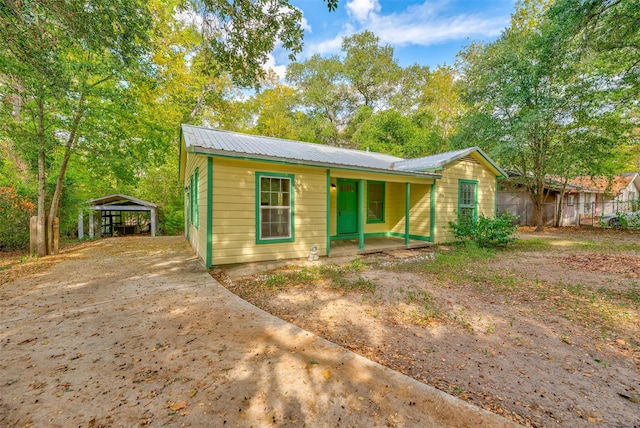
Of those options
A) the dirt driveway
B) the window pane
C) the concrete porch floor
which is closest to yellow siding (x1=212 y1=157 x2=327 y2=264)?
the window pane

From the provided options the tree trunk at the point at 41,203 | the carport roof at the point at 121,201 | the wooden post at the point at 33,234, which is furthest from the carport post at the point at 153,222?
the wooden post at the point at 33,234

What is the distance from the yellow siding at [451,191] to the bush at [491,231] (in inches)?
15.7

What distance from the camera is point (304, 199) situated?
6.75 m

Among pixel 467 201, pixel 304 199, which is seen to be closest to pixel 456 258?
pixel 467 201

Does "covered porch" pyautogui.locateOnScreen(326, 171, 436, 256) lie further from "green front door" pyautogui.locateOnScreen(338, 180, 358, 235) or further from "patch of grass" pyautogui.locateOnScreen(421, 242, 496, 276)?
"patch of grass" pyautogui.locateOnScreen(421, 242, 496, 276)

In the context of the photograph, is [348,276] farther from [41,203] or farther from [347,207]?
[41,203]

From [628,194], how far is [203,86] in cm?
3889

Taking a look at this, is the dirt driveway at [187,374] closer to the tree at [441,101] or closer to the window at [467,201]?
the window at [467,201]

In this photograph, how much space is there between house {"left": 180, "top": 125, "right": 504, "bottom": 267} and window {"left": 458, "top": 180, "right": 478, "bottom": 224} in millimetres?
38

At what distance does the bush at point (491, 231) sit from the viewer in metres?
8.47

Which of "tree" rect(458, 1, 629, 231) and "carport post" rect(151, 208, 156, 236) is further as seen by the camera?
"carport post" rect(151, 208, 156, 236)

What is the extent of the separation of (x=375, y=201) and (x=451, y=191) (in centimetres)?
271

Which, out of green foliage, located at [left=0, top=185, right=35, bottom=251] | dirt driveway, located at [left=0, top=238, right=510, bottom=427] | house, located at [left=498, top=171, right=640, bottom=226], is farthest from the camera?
house, located at [left=498, top=171, right=640, bottom=226]

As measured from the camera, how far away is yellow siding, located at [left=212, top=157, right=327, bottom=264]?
18.4 feet
